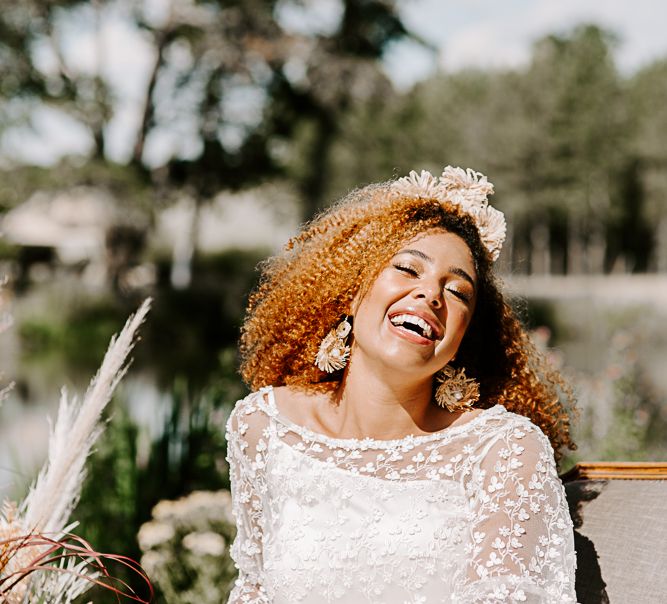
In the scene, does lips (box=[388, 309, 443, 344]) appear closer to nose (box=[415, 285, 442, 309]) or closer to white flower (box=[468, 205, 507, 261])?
nose (box=[415, 285, 442, 309])

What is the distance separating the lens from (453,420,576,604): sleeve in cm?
174

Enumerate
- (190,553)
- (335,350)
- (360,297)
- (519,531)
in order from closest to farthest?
(519,531), (360,297), (335,350), (190,553)

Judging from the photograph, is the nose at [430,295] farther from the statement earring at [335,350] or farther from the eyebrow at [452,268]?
the statement earring at [335,350]

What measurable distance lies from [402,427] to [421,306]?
0.36m

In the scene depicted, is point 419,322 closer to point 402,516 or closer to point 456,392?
point 456,392

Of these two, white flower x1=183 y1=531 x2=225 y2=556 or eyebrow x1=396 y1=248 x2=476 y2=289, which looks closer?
eyebrow x1=396 y1=248 x2=476 y2=289

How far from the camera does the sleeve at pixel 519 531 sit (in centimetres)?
174

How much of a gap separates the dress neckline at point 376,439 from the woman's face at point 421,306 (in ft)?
0.54

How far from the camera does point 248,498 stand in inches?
88.9

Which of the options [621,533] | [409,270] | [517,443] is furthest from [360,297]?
[621,533]

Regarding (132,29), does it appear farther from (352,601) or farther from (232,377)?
(352,601)

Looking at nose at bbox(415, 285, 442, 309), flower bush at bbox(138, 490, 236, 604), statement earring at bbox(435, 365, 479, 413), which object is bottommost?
flower bush at bbox(138, 490, 236, 604)

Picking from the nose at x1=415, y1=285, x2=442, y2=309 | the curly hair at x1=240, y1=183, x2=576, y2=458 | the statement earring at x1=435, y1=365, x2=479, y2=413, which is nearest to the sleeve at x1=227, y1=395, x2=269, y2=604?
the curly hair at x1=240, y1=183, x2=576, y2=458

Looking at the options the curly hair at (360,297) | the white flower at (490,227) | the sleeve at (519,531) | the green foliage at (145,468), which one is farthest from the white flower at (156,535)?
the white flower at (490,227)
